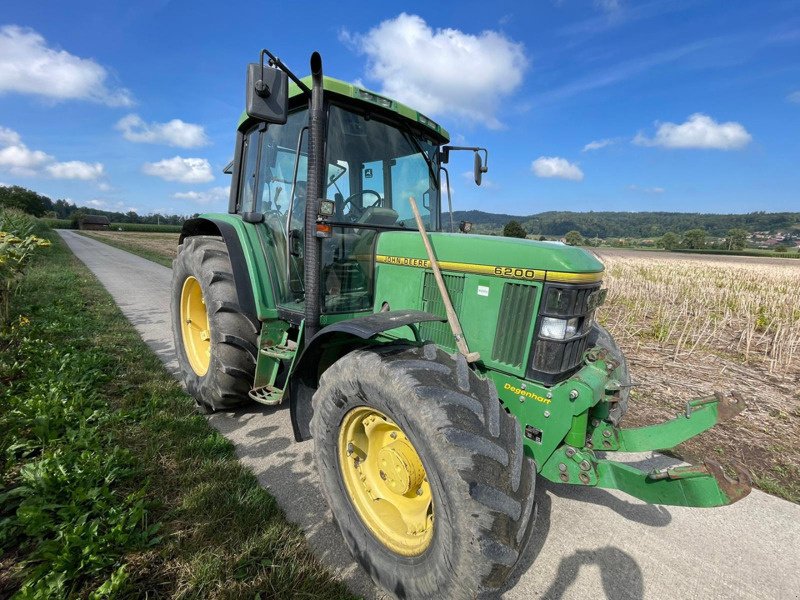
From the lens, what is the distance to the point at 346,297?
293 centimetres

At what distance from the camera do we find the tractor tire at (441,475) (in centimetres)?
162

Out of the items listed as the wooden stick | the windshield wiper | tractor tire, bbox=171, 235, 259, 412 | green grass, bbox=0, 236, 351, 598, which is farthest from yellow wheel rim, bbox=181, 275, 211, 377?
the wooden stick

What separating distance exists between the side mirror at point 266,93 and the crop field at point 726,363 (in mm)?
3801

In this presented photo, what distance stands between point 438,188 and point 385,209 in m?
0.64

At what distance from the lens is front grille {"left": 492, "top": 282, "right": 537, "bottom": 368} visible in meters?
2.19

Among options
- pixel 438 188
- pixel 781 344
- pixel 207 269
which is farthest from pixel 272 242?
pixel 781 344

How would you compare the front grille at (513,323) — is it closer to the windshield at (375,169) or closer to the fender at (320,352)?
the fender at (320,352)

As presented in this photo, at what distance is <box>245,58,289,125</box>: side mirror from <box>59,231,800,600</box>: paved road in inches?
89.1

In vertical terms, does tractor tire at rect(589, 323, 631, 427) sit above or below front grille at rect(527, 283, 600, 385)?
below

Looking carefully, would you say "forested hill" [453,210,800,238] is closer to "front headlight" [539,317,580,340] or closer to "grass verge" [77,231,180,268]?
"grass verge" [77,231,180,268]

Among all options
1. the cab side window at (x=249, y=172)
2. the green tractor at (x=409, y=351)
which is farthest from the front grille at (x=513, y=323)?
the cab side window at (x=249, y=172)

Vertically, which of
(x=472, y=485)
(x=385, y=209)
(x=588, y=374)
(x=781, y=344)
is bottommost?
(x=781, y=344)

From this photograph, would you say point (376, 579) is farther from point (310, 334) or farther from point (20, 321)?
point (20, 321)

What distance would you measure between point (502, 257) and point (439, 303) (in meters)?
0.49
